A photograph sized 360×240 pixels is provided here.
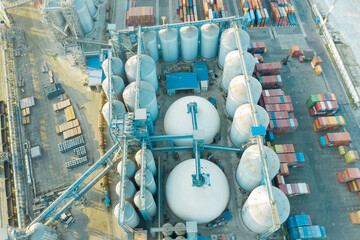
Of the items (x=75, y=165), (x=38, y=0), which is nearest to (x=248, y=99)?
(x=75, y=165)

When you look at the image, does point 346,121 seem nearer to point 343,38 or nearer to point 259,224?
point 343,38

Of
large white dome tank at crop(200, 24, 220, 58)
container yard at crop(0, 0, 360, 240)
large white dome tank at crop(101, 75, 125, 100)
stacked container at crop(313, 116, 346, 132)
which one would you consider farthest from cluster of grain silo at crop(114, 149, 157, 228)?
stacked container at crop(313, 116, 346, 132)

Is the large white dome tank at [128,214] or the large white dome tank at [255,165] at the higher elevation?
the large white dome tank at [255,165]

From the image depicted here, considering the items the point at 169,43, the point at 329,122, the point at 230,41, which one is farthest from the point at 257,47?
the point at 329,122

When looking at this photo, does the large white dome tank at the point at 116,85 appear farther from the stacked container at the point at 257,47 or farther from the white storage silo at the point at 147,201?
the stacked container at the point at 257,47

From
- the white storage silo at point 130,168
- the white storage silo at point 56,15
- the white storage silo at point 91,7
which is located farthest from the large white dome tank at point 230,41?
the white storage silo at point 91,7

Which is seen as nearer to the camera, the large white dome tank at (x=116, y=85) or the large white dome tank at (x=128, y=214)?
the large white dome tank at (x=128, y=214)

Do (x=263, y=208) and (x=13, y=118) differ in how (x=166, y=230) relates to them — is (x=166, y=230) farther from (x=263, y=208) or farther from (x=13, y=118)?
(x=13, y=118)

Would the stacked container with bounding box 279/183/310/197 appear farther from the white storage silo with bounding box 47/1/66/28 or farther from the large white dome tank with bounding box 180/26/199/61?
the white storage silo with bounding box 47/1/66/28
